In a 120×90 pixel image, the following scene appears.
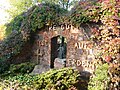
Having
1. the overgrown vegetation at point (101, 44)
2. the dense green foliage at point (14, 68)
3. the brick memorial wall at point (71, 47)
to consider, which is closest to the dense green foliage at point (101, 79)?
the overgrown vegetation at point (101, 44)

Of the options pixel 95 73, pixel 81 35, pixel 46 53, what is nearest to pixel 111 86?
pixel 95 73

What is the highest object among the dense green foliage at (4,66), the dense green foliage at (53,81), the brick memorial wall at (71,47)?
the brick memorial wall at (71,47)

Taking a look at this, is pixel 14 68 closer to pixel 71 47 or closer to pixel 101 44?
pixel 71 47

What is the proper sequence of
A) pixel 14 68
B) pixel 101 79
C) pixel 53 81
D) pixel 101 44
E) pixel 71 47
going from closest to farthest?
pixel 101 79
pixel 53 81
pixel 101 44
pixel 71 47
pixel 14 68

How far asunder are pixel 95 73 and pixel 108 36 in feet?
4.06

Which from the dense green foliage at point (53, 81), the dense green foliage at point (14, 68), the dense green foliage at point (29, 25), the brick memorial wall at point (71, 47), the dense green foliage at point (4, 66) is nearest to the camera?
the dense green foliage at point (53, 81)

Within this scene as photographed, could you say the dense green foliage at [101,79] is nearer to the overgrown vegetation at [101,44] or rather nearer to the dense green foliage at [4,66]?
the overgrown vegetation at [101,44]

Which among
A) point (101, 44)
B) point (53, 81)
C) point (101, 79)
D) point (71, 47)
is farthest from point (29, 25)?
point (101, 79)

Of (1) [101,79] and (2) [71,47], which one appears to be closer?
(1) [101,79]

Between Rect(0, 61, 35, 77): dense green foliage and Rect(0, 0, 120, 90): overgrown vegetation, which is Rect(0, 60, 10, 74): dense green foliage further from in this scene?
Rect(0, 0, 120, 90): overgrown vegetation

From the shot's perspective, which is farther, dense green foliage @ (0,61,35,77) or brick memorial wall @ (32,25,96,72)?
dense green foliage @ (0,61,35,77)

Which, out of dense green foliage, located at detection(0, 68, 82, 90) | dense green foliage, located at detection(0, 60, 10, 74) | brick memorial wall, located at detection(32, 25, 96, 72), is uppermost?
brick memorial wall, located at detection(32, 25, 96, 72)

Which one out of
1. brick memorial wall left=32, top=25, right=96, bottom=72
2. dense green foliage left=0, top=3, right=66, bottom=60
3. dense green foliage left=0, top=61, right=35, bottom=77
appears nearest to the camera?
brick memorial wall left=32, top=25, right=96, bottom=72

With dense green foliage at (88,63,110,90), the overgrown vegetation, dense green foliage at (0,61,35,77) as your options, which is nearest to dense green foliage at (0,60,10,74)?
dense green foliage at (0,61,35,77)
